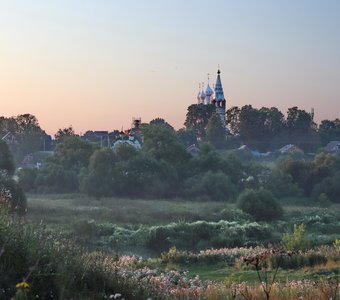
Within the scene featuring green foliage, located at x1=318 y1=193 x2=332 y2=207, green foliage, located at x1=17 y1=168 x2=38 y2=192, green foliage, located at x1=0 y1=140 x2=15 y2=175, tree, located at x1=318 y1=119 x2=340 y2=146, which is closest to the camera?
green foliage, located at x1=0 y1=140 x2=15 y2=175

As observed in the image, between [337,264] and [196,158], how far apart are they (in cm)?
5145

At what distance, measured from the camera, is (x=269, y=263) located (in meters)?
15.7

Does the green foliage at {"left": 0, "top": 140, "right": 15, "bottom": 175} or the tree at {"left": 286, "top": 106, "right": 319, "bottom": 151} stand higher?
the tree at {"left": 286, "top": 106, "right": 319, "bottom": 151}

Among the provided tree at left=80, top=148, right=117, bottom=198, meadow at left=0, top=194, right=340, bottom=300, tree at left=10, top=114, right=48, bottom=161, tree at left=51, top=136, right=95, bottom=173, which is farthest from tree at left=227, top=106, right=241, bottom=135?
meadow at left=0, top=194, right=340, bottom=300

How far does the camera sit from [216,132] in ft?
342

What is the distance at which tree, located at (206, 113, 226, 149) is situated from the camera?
10388 cm

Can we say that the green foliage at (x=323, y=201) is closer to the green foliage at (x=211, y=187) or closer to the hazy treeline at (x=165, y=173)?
the hazy treeline at (x=165, y=173)

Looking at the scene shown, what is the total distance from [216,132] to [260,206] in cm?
6055

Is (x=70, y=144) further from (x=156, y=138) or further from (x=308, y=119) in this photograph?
(x=308, y=119)

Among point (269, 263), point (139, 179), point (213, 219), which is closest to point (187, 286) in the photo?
point (269, 263)

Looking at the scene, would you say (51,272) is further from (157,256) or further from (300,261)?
(157,256)

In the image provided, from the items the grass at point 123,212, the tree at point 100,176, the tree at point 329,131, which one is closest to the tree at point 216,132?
the tree at point 329,131

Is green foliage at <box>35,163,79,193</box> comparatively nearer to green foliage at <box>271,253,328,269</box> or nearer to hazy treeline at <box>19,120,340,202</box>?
hazy treeline at <box>19,120,340,202</box>

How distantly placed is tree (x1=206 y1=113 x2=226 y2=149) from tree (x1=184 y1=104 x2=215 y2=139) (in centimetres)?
663
